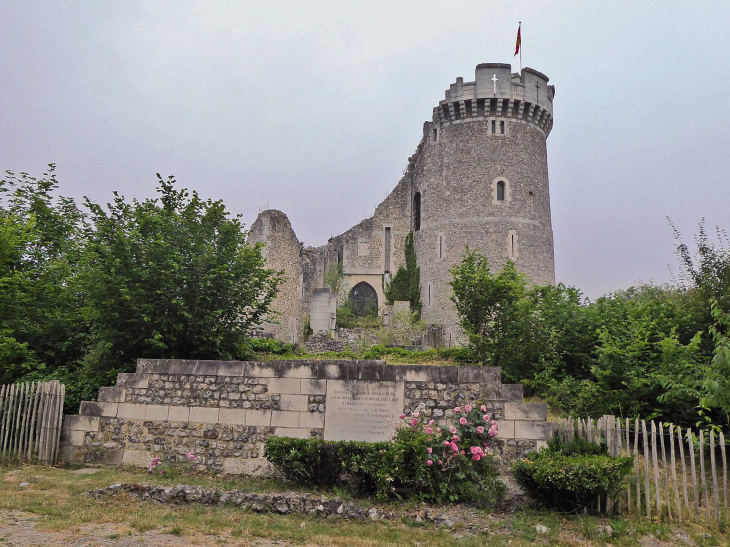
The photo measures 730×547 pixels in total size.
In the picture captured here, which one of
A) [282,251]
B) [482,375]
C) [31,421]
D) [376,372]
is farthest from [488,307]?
[282,251]

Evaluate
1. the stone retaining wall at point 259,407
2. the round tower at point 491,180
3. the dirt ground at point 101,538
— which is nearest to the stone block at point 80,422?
the stone retaining wall at point 259,407

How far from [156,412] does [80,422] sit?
1.58 m

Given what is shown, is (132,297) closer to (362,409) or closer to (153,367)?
(153,367)

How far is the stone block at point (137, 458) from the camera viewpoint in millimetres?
10195

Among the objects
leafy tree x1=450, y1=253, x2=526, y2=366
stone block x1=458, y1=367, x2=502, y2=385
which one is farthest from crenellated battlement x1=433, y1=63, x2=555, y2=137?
stone block x1=458, y1=367, x2=502, y2=385

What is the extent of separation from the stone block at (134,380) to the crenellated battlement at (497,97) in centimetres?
2558

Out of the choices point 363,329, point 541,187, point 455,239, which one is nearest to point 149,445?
point 363,329

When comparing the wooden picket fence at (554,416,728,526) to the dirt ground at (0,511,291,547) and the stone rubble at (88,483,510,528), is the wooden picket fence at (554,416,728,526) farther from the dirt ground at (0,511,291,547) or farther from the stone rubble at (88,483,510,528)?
the dirt ground at (0,511,291,547)

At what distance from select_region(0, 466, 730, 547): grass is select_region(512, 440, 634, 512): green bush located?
0.82 feet

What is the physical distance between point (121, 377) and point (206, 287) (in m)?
2.53

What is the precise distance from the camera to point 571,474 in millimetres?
7520

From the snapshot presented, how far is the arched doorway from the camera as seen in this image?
120ft

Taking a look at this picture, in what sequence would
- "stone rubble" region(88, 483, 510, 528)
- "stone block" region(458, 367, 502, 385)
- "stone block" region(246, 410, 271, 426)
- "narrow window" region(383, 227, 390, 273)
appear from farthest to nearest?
"narrow window" region(383, 227, 390, 273) → "stone block" region(246, 410, 271, 426) → "stone block" region(458, 367, 502, 385) → "stone rubble" region(88, 483, 510, 528)

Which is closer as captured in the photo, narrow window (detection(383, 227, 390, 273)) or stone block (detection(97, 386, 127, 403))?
stone block (detection(97, 386, 127, 403))
